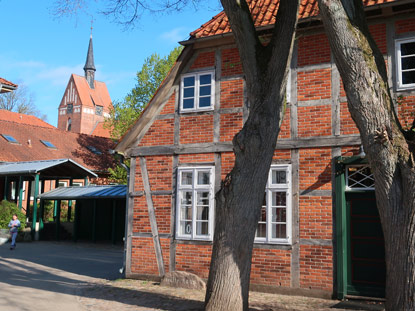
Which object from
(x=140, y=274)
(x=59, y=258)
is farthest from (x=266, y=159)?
(x=59, y=258)

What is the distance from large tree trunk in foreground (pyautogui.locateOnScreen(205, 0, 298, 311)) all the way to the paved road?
288cm

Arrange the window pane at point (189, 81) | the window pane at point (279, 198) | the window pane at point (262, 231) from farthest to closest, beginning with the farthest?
1. the window pane at point (189, 81)
2. the window pane at point (262, 231)
3. the window pane at point (279, 198)

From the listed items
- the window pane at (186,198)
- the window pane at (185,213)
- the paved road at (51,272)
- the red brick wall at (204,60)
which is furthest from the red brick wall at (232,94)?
the paved road at (51,272)

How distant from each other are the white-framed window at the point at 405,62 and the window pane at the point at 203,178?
4319 mm

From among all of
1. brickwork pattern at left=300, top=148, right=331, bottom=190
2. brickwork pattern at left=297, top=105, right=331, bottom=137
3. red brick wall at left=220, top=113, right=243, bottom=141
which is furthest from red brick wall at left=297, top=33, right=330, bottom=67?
brickwork pattern at left=300, top=148, right=331, bottom=190

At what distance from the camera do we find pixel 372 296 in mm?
8461

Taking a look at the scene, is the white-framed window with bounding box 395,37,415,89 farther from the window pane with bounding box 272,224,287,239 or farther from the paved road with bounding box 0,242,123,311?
the paved road with bounding box 0,242,123,311

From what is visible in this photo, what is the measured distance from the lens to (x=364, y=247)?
8.70 metres

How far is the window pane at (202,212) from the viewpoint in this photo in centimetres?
1019

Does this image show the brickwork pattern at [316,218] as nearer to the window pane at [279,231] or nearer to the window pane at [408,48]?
the window pane at [279,231]

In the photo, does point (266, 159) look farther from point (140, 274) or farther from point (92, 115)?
point (92, 115)

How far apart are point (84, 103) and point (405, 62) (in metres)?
67.3

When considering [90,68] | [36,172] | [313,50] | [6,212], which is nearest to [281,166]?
[313,50]

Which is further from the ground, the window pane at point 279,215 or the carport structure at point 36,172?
the carport structure at point 36,172
